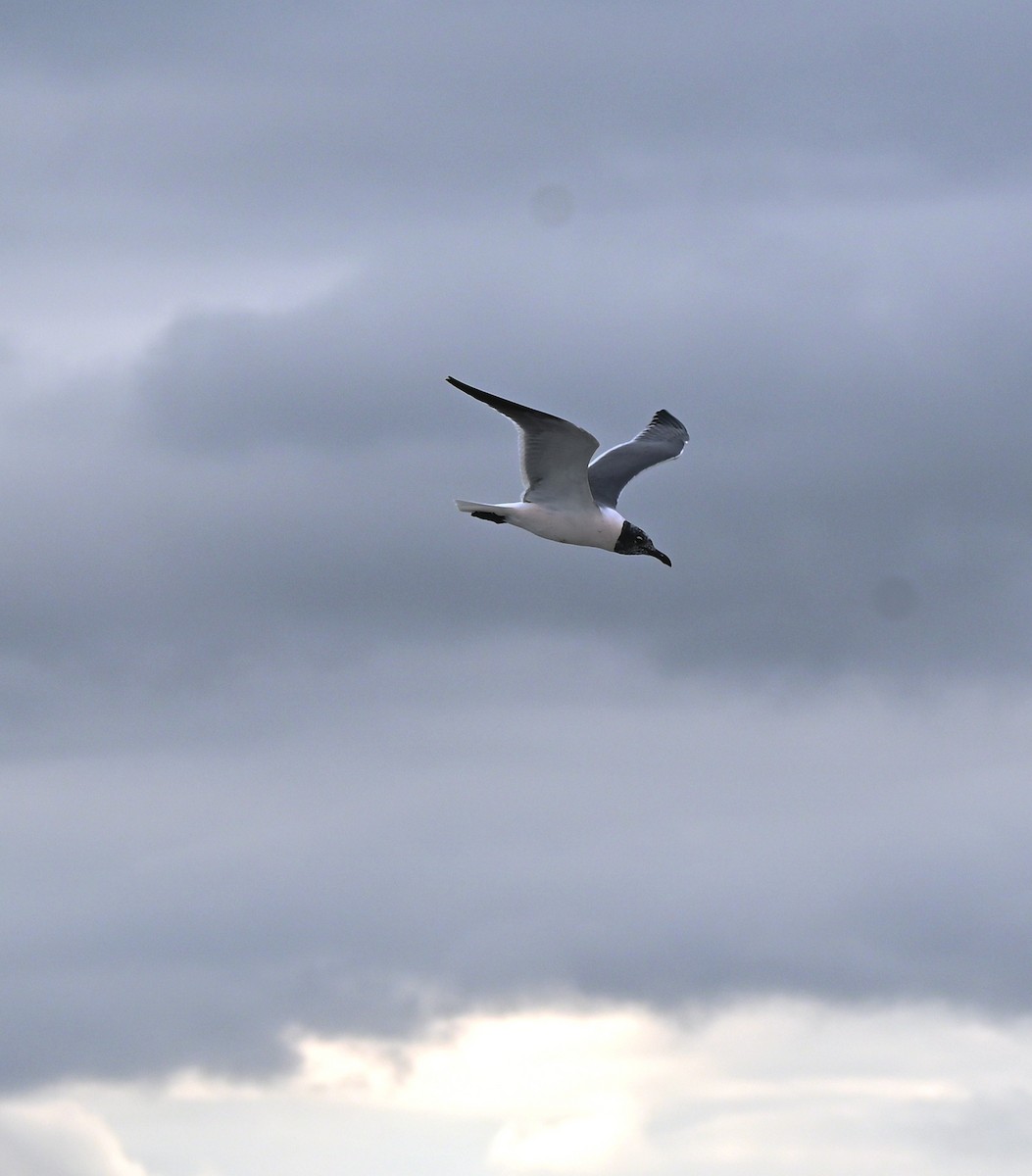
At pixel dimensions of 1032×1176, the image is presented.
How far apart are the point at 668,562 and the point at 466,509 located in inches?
379

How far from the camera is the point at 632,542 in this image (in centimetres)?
6825

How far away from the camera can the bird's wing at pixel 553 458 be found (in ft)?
195

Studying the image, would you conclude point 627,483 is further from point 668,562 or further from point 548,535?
point 548,535

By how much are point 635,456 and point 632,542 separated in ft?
21.1

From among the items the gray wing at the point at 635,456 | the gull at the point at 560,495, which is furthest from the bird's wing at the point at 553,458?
the gray wing at the point at 635,456

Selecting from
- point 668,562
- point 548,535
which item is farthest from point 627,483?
point 548,535

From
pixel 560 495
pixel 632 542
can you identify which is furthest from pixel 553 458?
pixel 632 542

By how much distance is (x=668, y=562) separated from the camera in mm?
69750

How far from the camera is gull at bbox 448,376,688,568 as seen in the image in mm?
59844

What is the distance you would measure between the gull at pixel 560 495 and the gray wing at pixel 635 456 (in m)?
0.08

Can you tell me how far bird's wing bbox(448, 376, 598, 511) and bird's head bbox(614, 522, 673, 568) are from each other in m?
2.80

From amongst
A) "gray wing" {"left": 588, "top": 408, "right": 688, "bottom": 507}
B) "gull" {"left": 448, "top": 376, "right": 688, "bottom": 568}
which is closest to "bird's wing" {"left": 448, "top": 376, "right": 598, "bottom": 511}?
"gull" {"left": 448, "top": 376, "right": 688, "bottom": 568}

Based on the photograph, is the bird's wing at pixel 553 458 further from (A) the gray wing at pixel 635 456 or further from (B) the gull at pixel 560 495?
(A) the gray wing at pixel 635 456

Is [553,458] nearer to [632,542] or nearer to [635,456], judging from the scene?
[632,542]
